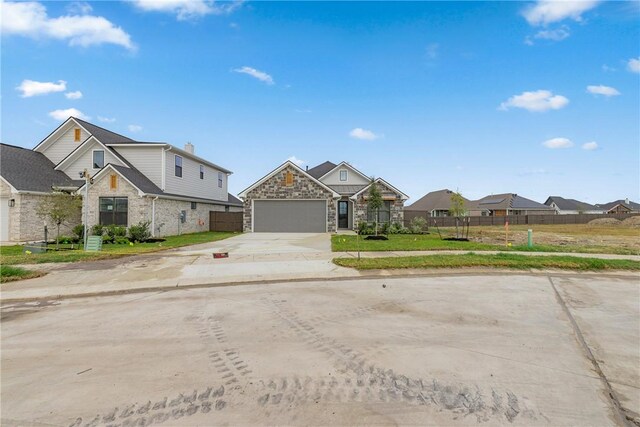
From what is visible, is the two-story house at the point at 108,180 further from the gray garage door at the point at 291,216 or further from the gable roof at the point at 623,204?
the gable roof at the point at 623,204

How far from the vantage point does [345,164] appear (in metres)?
A: 30.6

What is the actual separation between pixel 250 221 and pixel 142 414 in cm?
2343

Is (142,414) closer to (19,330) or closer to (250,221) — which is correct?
(19,330)

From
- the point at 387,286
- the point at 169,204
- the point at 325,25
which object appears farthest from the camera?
the point at 169,204

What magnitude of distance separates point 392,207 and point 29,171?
2543cm

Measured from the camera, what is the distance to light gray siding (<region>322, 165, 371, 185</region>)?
3062 cm

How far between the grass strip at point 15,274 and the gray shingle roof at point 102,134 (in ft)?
54.1

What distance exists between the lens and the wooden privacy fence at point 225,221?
2752 centimetres

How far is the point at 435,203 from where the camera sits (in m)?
53.3

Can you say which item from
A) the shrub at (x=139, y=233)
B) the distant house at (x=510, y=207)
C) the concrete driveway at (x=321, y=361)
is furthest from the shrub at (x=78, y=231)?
the distant house at (x=510, y=207)

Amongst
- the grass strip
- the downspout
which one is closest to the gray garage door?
the downspout

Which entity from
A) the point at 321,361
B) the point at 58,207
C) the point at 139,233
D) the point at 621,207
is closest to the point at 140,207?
the point at 139,233

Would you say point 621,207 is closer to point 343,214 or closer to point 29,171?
point 343,214

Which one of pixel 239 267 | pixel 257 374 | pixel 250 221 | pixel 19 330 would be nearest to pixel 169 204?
pixel 250 221
